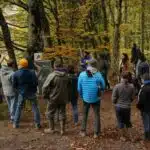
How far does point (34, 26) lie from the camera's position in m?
19.9

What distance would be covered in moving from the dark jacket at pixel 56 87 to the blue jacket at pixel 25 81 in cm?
97

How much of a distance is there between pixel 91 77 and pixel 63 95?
0.96 meters

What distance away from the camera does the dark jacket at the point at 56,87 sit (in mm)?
10883

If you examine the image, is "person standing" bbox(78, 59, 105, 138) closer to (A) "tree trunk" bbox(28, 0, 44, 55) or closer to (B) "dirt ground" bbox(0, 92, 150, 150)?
(B) "dirt ground" bbox(0, 92, 150, 150)

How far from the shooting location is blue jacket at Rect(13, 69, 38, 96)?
38.5 feet

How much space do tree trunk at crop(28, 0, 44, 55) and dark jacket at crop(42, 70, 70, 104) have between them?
8.57m

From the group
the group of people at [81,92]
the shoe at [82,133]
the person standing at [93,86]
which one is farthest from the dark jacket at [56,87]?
the shoe at [82,133]

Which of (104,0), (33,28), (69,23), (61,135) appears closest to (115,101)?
(61,135)

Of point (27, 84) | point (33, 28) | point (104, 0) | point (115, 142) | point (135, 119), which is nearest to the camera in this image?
point (115, 142)

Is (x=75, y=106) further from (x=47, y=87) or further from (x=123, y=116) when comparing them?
(x=123, y=116)

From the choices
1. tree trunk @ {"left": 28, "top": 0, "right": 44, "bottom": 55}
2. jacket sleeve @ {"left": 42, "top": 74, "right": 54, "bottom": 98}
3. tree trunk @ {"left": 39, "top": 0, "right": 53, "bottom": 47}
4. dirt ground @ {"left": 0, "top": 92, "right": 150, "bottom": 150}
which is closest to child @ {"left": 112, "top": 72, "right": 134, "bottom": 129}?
dirt ground @ {"left": 0, "top": 92, "right": 150, "bottom": 150}

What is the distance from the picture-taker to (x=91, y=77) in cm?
1064

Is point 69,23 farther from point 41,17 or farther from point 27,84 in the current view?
point 27,84

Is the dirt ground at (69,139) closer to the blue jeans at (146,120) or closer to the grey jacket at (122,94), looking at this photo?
the blue jeans at (146,120)
